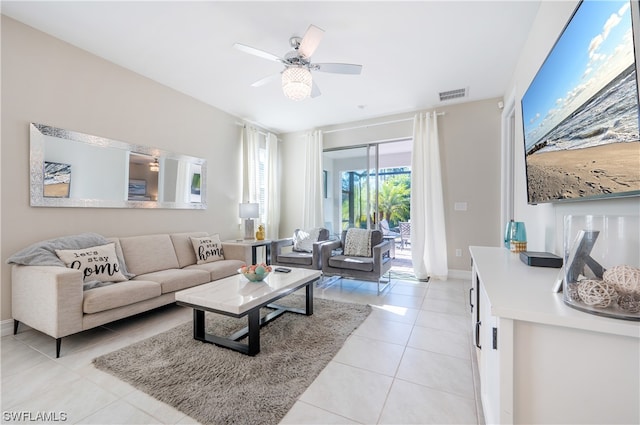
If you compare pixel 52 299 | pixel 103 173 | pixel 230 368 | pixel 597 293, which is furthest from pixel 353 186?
pixel 597 293

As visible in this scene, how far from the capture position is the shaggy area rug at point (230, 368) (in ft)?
4.85

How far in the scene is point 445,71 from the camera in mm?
3256

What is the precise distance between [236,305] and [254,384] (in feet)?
1.64

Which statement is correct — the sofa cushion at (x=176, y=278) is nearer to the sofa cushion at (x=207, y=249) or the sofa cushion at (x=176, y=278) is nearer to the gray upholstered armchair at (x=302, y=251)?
the sofa cushion at (x=207, y=249)

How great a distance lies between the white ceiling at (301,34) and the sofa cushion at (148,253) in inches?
81.2

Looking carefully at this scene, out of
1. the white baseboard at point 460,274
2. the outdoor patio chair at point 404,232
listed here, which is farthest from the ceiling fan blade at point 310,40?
the outdoor patio chair at point 404,232

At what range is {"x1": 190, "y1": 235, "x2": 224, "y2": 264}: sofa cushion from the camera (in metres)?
3.56

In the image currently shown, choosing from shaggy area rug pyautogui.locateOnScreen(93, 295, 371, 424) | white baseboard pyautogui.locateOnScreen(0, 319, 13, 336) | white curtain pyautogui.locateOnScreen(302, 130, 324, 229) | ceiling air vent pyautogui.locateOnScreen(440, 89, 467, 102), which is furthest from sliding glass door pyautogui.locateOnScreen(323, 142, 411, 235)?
white baseboard pyautogui.locateOnScreen(0, 319, 13, 336)

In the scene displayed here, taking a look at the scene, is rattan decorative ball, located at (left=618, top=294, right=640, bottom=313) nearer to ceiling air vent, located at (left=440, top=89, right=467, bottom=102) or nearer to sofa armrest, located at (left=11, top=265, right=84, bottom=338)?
sofa armrest, located at (left=11, top=265, right=84, bottom=338)

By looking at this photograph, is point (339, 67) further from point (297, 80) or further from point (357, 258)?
point (357, 258)

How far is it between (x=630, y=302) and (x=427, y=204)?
3.67 m

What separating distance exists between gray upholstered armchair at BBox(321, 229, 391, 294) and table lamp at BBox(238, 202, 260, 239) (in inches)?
57.4

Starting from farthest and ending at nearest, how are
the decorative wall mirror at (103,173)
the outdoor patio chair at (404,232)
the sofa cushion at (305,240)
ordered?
the outdoor patio chair at (404,232) → the sofa cushion at (305,240) → the decorative wall mirror at (103,173)

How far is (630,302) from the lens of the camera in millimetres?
787
